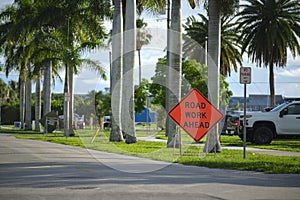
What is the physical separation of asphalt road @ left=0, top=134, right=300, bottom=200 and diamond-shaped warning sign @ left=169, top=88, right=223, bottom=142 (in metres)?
3.03

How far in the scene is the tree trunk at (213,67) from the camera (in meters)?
22.2

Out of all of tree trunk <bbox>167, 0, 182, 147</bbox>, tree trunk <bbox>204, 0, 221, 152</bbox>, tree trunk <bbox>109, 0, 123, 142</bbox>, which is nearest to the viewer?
tree trunk <bbox>204, 0, 221, 152</bbox>

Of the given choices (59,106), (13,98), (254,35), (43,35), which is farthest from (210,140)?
(13,98)

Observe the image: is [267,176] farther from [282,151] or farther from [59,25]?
[59,25]

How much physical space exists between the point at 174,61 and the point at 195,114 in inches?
258

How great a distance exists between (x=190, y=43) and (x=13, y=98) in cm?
6274

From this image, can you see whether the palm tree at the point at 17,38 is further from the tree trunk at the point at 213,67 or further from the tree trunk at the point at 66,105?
the tree trunk at the point at 213,67

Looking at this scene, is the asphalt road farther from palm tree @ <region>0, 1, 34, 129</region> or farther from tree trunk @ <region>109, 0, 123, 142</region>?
palm tree @ <region>0, 1, 34, 129</region>

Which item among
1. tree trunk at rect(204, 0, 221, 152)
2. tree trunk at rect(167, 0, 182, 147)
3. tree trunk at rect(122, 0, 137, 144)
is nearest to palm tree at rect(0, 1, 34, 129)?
tree trunk at rect(122, 0, 137, 144)

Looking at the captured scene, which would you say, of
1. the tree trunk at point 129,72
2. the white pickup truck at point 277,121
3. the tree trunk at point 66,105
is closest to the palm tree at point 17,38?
the tree trunk at point 66,105

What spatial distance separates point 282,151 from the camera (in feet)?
79.5

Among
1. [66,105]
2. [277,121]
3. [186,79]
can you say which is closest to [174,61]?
[277,121]

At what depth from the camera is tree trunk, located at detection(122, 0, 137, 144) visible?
30.0 metres

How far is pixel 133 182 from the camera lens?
1212cm
